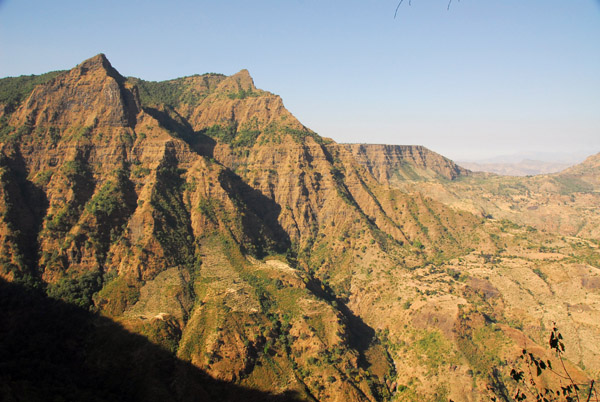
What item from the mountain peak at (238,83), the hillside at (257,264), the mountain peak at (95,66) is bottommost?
the hillside at (257,264)

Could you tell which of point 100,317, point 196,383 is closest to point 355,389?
point 196,383

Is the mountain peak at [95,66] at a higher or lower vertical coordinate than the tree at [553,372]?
higher

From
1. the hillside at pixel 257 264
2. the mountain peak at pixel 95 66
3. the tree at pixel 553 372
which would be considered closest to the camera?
the tree at pixel 553 372

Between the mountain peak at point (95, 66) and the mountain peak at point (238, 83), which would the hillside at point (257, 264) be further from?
the mountain peak at point (238, 83)

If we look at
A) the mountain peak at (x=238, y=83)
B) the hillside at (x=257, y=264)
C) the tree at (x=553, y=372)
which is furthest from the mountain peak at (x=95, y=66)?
the tree at (x=553, y=372)

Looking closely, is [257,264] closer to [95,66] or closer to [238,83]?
[95,66]

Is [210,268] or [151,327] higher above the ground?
[210,268]

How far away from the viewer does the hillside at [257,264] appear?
7325 cm

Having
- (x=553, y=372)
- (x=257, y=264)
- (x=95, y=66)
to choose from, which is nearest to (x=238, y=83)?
(x=95, y=66)

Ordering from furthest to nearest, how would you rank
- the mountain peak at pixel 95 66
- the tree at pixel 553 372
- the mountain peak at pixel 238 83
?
the mountain peak at pixel 238 83, the mountain peak at pixel 95 66, the tree at pixel 553 372

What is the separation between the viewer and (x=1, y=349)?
57656 millimetres

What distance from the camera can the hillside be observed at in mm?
73250

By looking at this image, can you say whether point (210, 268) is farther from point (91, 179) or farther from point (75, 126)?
point (75, 126)

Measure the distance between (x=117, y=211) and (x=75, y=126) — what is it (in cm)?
3097
